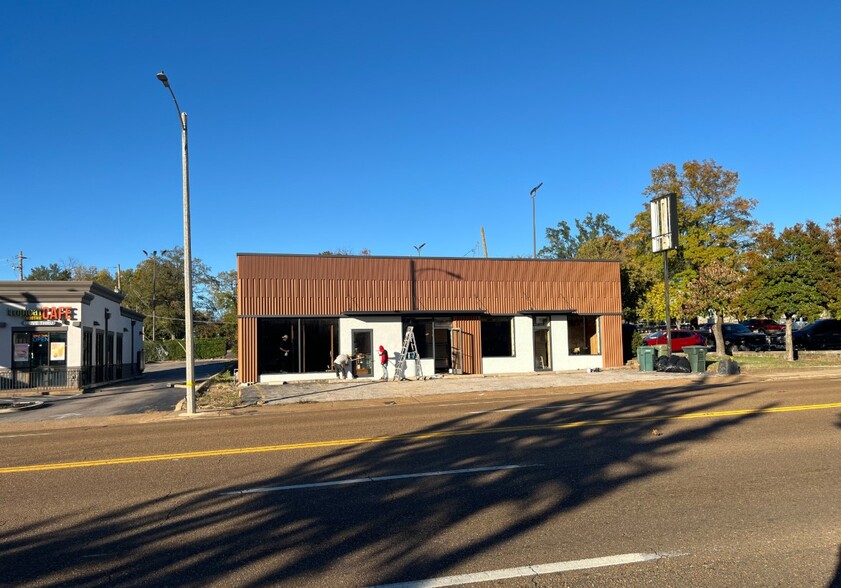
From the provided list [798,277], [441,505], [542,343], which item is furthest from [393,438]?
[798,277]

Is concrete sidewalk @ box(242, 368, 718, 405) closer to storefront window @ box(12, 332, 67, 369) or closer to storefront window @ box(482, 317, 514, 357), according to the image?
storefront window @ box(482, 317, 514, 357)

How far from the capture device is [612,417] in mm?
12766

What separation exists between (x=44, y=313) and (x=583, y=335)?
24.6 m

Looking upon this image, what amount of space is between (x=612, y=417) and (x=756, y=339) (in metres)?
29.4

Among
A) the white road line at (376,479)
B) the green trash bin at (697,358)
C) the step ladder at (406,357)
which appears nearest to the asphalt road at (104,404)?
the step ladder at (406,357)

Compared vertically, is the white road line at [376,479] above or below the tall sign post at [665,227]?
below

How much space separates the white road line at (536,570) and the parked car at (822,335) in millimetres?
34543

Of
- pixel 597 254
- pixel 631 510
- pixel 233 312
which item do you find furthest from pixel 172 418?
pixel 233 312

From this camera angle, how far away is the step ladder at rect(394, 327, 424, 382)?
27.4 meters

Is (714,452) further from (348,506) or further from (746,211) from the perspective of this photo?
(746,211)

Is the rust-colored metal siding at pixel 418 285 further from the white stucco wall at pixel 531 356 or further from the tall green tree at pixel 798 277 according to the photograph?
the tall green tree at pixel 798 277

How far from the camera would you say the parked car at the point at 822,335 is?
34281mm

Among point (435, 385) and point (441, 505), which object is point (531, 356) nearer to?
point (435, 385)

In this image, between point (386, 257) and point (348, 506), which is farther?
point (386, 257)
